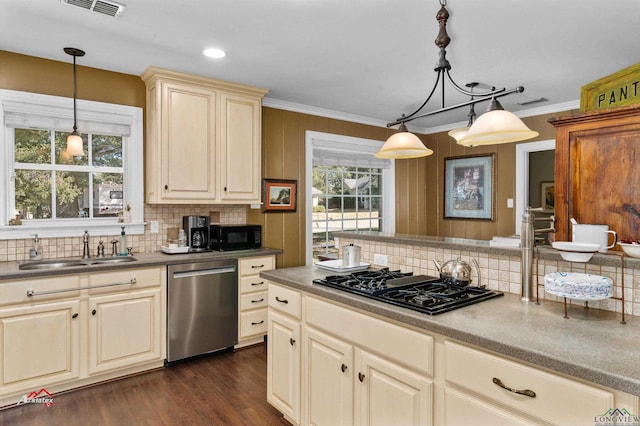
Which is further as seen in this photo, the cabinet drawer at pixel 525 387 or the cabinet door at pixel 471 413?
the cabinet door at pixel 471 413

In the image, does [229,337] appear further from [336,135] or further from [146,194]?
[336,135]

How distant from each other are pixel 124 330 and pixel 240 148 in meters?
1.83

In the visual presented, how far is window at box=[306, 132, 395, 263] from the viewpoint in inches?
185

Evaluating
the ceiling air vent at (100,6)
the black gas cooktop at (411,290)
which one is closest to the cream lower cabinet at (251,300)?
the black gas cooktop at (411,290)

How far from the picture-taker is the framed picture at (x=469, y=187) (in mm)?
5136

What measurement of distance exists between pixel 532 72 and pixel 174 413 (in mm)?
3840

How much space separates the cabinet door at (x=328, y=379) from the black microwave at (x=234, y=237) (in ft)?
5.66

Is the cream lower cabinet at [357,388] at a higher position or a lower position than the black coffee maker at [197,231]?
lower

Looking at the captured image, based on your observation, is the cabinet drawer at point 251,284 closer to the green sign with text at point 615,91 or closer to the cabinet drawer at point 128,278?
the cabinet drawer at point 128,278

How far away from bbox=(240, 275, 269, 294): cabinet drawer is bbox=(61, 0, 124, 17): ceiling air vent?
2229 mm

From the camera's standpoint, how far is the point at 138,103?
11.4ft

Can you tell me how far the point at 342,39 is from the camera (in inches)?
106

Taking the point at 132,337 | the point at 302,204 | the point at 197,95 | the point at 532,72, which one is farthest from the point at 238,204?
the point at 532,72

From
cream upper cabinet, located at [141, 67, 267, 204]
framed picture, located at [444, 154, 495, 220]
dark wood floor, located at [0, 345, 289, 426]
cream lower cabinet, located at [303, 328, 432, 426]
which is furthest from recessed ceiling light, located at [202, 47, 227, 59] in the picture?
framed picture, located at [444, 154, 495, 220]
